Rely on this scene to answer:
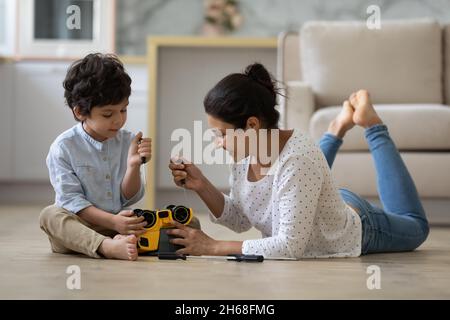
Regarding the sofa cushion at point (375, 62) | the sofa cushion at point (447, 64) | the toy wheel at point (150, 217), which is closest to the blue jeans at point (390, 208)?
the toy wheel at point (150, 217)

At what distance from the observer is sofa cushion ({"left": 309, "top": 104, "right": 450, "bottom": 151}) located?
296 centimetres

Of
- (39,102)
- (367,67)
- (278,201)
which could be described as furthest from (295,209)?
(39,102)

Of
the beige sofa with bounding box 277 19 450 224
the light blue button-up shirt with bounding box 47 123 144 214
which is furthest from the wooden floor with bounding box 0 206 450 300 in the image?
the beige sofa with bounding box 277 19 450 224

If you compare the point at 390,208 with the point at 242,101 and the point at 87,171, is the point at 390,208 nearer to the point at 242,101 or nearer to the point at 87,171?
the point at 242,101

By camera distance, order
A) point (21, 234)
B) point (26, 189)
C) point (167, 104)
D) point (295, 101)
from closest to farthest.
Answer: point (21, 234), point (295, 101), point (167, 104), point (26, 189)

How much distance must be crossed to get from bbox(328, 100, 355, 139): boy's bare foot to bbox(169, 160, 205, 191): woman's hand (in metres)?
0.60

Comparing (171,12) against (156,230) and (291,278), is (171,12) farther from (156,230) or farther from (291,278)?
(291,278)

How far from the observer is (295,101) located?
3.17 m

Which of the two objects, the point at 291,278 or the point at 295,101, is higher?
the point at 295,101

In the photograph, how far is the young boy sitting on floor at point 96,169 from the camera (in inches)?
72.1
